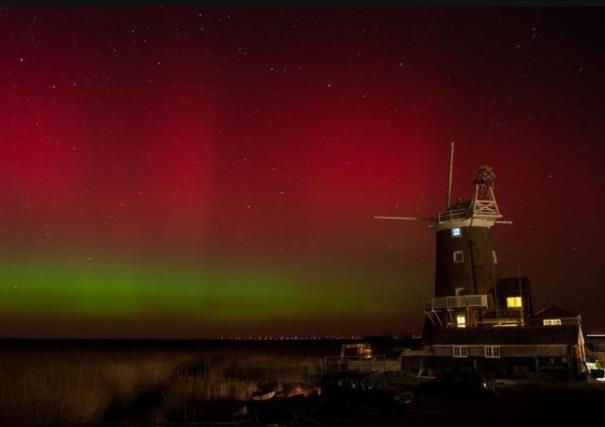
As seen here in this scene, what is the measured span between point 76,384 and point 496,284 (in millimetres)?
25332

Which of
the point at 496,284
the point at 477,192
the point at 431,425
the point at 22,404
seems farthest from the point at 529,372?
the point at 22,404

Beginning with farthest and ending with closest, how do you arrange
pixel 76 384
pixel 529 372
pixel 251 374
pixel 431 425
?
pixel 251 374, pixel 529 372, pixel 76 384, pixel 431 425

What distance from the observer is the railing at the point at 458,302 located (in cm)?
3584

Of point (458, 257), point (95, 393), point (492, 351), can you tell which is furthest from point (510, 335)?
point (95, 393)

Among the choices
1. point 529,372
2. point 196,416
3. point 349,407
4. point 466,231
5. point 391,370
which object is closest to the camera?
point 349,407

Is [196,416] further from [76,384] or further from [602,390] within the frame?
[602,390]

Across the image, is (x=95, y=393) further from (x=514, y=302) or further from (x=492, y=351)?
(x=514, y=302)

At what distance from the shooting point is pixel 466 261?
37719mm

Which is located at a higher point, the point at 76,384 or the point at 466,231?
the point at 466,231

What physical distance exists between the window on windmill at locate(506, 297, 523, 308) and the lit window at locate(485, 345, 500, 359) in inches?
266

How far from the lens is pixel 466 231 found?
38375 mm

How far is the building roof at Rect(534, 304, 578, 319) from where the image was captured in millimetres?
36188

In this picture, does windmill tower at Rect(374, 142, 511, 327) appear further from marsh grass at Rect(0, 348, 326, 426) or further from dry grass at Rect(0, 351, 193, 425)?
dry grass at Rect(0, 351, 193, 425)

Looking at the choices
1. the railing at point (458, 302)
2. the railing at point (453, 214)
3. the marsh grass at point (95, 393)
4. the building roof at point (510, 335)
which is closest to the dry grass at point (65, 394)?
the marsh grass at point (95, 393)
